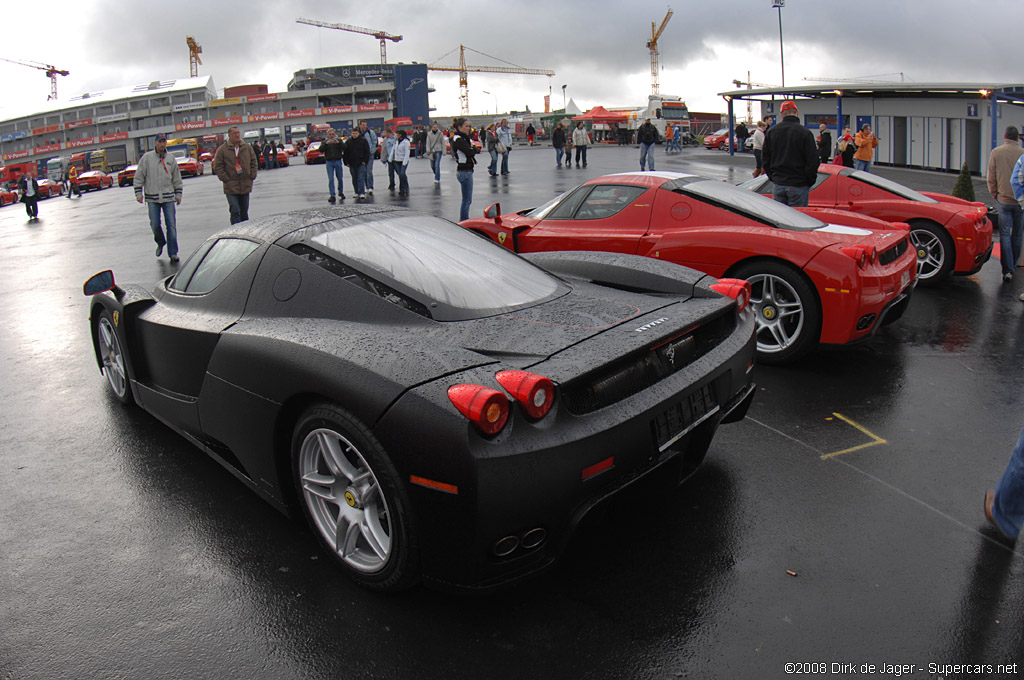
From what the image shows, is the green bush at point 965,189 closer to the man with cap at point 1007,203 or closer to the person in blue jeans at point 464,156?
the man with cap at point 1007,203

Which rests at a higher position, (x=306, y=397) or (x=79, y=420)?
(x=306, y=397)

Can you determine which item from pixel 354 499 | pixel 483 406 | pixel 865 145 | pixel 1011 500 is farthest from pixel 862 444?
pixel 865 145

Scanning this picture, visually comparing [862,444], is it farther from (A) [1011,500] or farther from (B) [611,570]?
(B) [611,570]

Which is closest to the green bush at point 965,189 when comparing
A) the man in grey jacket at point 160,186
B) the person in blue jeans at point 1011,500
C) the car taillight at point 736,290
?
the car taillight at point 736,290

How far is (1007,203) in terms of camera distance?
812 centimetres

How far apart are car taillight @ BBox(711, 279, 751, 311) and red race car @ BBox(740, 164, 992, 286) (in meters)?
4.91

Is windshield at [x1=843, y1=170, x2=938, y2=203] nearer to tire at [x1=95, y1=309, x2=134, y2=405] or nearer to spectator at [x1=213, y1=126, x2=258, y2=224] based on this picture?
tire at [x1=95, y1=309, x2=134, y2=405]

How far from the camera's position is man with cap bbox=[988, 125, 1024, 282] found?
8.13m

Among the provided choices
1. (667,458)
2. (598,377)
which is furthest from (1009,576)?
(598,377)

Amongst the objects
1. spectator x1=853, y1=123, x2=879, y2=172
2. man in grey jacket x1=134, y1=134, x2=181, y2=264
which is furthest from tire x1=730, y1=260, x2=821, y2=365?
spectator x1=853, y1=123, x2=879, y2=172

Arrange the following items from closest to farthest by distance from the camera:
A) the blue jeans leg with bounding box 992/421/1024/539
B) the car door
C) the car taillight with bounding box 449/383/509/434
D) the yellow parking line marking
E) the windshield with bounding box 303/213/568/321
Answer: the car taillight with bounding box 449/383/509/434 < the blue jeans leg with bounding box 992/421/1024/539 < the windshield with bounding box 303/213/568/321 < the yellow parking line marking < the car door

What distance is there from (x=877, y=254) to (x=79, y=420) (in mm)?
5179

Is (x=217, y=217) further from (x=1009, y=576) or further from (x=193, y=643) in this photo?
(x=1009, y=576)

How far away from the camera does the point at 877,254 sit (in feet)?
16.7
